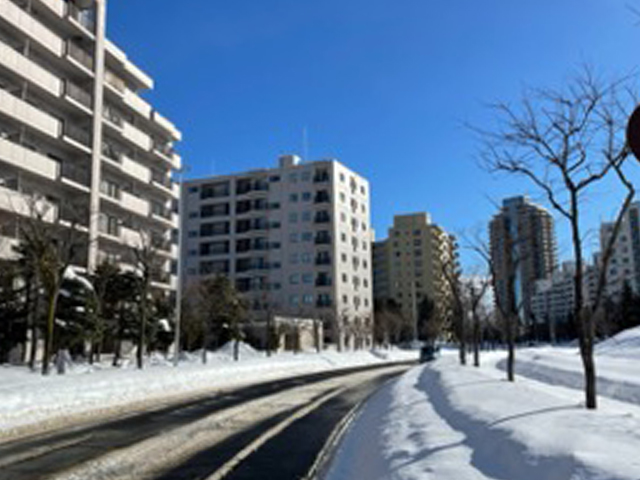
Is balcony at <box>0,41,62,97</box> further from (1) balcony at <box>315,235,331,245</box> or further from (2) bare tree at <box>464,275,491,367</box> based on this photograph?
(1) balcony at <box>315,235,331,245</box>

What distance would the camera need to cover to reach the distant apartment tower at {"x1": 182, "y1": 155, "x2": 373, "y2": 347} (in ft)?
289

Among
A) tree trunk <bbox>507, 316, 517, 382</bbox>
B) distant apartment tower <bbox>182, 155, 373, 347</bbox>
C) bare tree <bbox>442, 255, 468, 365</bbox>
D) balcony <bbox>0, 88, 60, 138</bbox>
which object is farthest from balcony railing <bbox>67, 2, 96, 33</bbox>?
distant apartment tower <bbox>182, 155, 373, 347</bbox>

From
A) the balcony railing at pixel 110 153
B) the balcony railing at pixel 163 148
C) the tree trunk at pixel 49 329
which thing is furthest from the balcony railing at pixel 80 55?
the tree trunk at pixel 49 329

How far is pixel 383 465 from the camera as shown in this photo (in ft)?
26.6

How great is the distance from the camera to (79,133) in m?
45.3

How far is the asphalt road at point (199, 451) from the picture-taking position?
8.83 m

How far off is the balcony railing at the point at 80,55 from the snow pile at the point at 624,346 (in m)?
39.7

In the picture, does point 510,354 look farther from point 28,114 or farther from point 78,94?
point 78,94

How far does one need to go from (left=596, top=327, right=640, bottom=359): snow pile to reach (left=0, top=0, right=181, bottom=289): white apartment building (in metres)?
28.5

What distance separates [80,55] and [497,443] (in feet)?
150

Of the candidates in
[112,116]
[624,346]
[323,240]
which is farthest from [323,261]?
[624,346]

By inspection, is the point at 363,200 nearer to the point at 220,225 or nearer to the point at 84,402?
the point at 220,225

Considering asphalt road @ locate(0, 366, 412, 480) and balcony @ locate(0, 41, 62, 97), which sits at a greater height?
balcony @ locate(0, 41, 62, 97)

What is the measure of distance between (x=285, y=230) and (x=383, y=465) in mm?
83206
